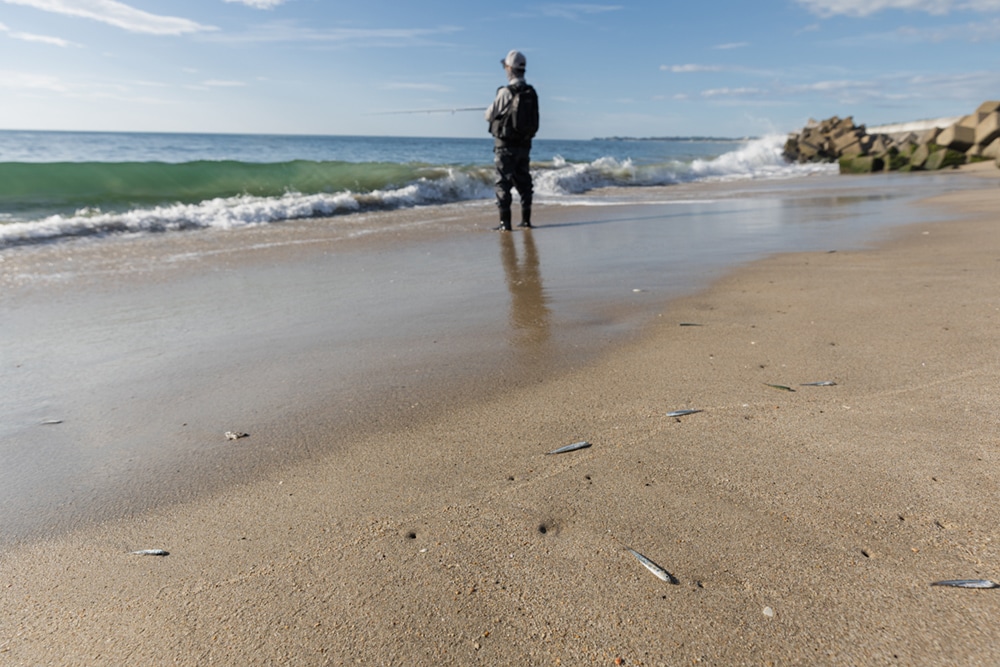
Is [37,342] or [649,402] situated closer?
Answer: [649,402]

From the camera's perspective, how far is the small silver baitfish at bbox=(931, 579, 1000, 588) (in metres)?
1.40

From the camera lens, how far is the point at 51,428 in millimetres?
2494

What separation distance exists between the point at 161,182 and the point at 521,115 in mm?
9540

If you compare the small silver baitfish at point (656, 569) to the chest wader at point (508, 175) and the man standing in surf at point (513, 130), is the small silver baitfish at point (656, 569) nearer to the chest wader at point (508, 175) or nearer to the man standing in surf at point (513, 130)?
the man standing in surf at point (513, 130)

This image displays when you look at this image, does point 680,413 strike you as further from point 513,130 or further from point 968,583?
point 513,130

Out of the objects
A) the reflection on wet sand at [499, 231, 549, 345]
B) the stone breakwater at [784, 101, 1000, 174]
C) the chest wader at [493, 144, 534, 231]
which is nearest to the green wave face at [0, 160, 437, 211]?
the chest wader at [493, 144, 534, 231]

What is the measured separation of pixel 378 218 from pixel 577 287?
6.32 meters

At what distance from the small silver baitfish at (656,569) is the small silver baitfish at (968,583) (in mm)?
545

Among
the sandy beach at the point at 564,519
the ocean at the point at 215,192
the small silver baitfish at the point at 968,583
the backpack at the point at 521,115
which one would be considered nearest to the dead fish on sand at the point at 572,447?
the sandy beach at the point at 564,519

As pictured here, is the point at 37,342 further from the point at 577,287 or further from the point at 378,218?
the point at 378,218

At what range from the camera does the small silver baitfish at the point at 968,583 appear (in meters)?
1.40

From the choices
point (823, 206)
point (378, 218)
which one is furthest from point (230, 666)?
point (823, 206)

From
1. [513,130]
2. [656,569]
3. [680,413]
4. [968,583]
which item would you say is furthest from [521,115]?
[968,583]

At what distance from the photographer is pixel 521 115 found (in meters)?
8.04
